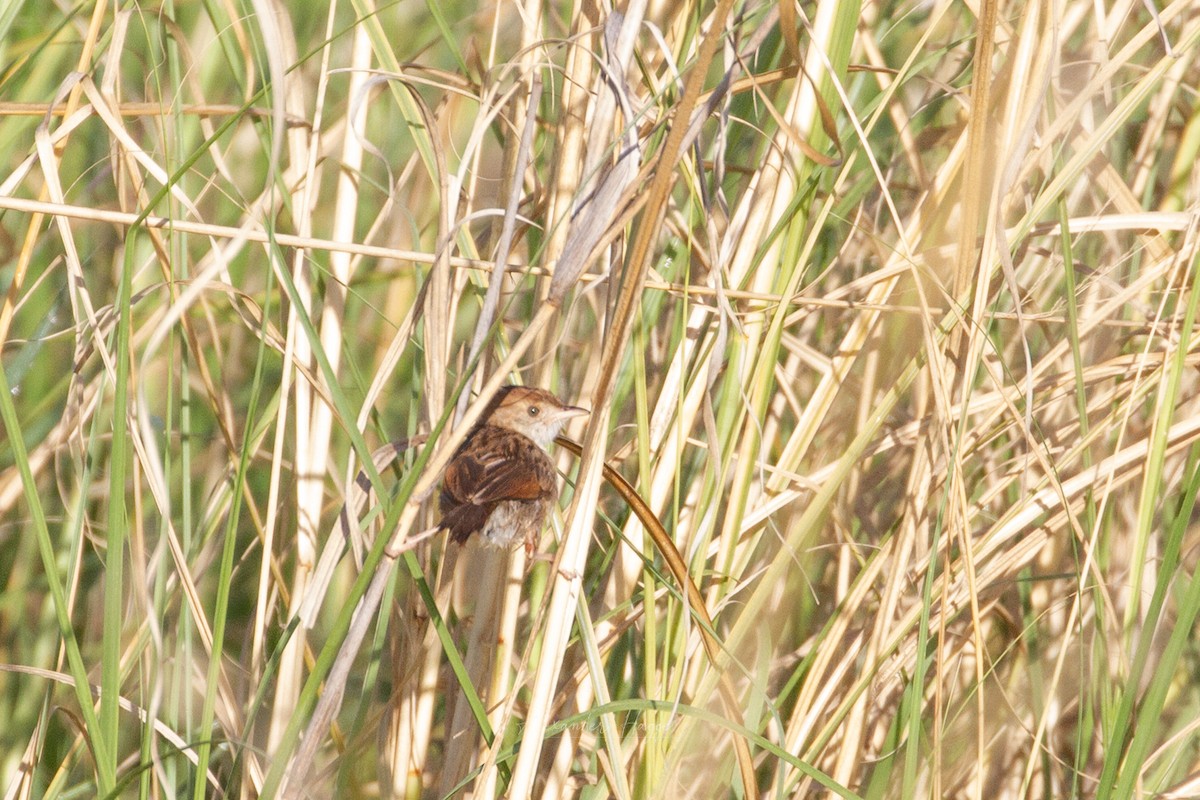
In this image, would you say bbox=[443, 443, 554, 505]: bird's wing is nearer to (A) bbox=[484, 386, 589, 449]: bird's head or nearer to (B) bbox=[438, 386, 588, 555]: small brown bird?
(B) bbox=[438, 386, 588, 555]: small brown bird

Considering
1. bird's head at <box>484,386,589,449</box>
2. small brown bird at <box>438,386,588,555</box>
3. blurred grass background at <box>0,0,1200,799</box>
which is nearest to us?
blurred grass background at <box>0,0,1200,799</box>

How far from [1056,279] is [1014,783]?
1.13 metres

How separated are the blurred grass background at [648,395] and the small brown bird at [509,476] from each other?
0.08 metres

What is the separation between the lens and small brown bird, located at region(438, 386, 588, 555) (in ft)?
6.21

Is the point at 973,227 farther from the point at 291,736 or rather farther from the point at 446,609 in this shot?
the point at 291,736

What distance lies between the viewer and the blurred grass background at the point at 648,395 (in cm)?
152

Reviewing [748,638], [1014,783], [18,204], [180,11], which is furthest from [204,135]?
[1014,783]

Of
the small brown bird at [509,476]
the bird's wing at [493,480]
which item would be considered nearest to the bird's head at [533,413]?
the small brown bird at [509,476]

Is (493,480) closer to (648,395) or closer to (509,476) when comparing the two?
(509,476)

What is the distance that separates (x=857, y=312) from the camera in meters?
2.09

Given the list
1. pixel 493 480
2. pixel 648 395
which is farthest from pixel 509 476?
pixel 648 395

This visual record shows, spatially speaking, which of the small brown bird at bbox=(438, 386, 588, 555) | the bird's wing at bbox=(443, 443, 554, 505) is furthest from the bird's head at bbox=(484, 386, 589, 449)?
the bird's wing at bbox=(443, 443, 554, 505)

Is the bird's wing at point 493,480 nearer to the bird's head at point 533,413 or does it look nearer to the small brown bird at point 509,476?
the small brown bird at point 509,476

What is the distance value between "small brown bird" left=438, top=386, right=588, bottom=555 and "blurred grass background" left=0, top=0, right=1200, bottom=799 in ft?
0.25
